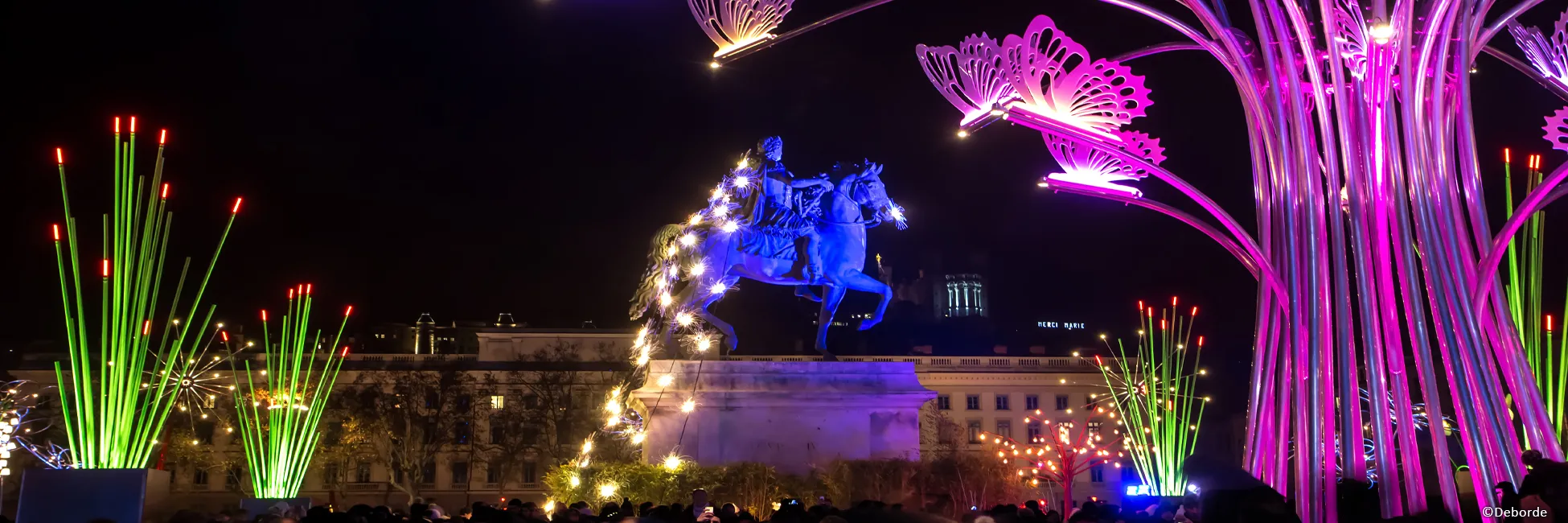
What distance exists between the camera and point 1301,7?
1052 centimetres

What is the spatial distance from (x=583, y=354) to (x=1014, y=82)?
174 ft

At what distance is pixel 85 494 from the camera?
31.8 ft

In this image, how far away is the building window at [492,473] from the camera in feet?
192

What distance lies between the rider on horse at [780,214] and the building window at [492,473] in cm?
4388

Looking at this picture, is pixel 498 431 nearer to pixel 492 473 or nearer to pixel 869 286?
pixel 492 473

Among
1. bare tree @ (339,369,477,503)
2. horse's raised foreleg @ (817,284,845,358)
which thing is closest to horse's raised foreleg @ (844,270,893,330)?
horse's raised foreleg @ (817,284,845,358)

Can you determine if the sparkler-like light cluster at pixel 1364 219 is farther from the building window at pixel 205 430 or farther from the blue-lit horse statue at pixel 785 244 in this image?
the building window at pixel 205 430

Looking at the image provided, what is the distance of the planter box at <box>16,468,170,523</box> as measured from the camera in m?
9.55

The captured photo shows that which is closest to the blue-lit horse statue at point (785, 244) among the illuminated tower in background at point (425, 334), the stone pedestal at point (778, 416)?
the stone pedestal at point (778, 416)

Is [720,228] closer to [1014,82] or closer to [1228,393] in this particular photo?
[1014,82]

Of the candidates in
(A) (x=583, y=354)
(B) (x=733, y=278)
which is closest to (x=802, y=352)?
(A) (x=583, y=354)

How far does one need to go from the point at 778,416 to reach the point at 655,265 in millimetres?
3398

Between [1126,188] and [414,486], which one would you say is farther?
[414,486]

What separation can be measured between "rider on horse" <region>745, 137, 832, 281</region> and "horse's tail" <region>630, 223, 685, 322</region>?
1342 millimetres
